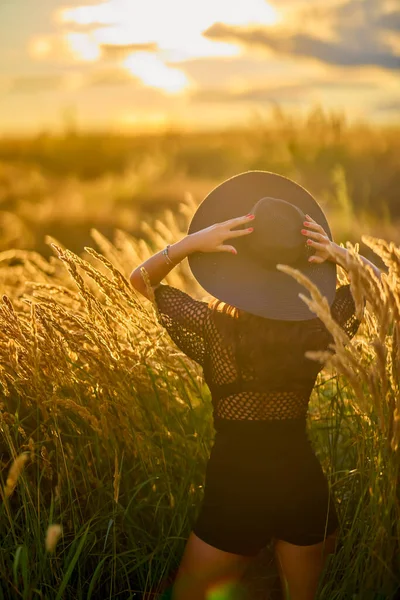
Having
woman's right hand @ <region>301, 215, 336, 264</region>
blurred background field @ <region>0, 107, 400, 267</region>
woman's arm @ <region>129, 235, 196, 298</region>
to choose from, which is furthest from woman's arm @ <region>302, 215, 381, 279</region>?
blurred background field @ <region>0, 107, 400, 267</region>

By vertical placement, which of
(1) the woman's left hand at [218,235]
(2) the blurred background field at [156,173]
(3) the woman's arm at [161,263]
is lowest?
(2) the blurred background field at [156,173]

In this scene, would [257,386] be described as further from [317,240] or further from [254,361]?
[317,240]

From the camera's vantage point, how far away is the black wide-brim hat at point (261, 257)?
193 cm

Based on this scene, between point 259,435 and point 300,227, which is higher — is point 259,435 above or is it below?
below

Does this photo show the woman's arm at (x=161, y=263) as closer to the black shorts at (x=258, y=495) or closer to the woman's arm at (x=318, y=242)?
the woman's arm at (x=318, y=242)

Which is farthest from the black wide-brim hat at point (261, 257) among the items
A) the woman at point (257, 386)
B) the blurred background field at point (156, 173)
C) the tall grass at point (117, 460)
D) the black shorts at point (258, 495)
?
the blurred background field at point (156, 173)

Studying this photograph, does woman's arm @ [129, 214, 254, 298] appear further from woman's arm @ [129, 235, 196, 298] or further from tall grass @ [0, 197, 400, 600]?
tall grass @ [0, 197, 400, 600]

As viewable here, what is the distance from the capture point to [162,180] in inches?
605

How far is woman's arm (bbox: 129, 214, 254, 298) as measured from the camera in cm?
197

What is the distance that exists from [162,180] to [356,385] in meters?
14.0

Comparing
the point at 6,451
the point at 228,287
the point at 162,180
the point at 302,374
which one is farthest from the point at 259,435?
the point at 162,180

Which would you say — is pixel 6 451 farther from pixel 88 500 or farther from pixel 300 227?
pixel 300 227

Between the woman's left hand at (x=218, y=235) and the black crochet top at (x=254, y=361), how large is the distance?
182 mm

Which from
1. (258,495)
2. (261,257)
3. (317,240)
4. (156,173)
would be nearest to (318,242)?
(317,240)
